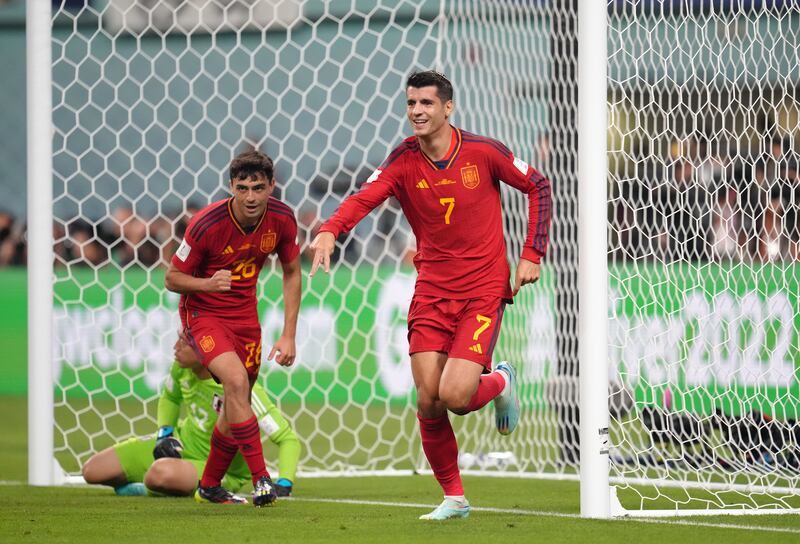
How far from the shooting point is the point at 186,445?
657 centimetres

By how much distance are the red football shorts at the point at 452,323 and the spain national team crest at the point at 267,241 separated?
0.99 metres

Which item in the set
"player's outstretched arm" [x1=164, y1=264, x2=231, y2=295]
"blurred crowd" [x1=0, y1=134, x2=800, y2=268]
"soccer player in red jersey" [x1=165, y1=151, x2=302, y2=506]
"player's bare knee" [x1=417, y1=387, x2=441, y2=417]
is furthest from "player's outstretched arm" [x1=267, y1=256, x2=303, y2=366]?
"blurred crowd" [x1=0, y1=134, x2=800, y2=268]

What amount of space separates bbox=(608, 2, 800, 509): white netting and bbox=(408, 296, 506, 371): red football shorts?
123 centimetres

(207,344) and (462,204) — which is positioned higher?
(462,204)

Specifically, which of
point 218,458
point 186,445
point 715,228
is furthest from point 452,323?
point 715,228

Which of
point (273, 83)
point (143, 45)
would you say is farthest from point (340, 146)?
point (143, 45)

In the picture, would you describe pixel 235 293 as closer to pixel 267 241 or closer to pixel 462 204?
pixel 267 241

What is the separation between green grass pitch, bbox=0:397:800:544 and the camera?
179 inches

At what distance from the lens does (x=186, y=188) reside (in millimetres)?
11961

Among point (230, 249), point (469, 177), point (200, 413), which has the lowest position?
point (200, 413)

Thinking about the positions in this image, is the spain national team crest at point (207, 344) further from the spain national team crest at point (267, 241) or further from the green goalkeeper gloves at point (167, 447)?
the green goalkeeper gloves at point (167, 447)

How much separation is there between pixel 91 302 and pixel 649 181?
18.5 ft

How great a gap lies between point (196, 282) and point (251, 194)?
46 centimetres

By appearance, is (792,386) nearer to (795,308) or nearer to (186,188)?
(795,308)
